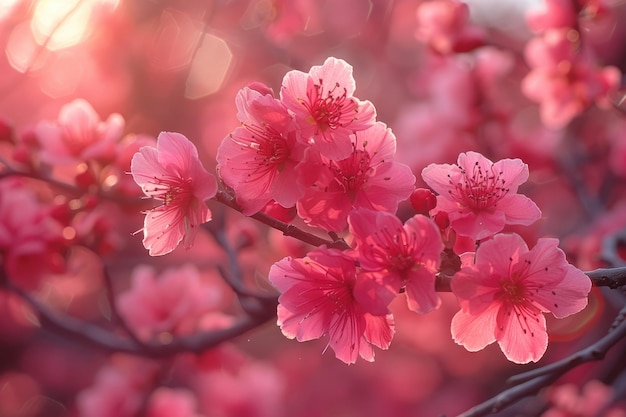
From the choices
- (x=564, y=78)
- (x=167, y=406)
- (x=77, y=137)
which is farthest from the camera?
(x=564, y=78)

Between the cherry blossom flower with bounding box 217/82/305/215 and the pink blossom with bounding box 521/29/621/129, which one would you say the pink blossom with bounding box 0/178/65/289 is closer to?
the cherry blossom flower with bounding box 217/82/305/215

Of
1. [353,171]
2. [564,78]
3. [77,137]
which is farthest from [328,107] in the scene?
[564,78]

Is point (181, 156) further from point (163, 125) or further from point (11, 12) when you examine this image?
point (163, 125)

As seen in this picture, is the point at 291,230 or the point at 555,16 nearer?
the point at 291,230

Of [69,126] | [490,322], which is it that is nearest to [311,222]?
[490,322]

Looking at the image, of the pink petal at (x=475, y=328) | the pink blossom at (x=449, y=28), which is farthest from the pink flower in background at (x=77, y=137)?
the pink blossom at (x=449, y=28)

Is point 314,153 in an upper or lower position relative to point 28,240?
upper

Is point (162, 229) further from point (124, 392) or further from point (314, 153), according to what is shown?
point (124, 392)
